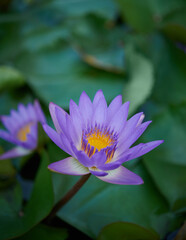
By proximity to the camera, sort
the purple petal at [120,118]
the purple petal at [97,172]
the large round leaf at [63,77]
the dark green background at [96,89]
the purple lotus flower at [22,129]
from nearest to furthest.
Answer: the purple petal at [97,172] < the purple petal at [120,118] < the dark green background at [96,89] < the purple lotus flower at [22,129] < the large round leaf at [63,77]

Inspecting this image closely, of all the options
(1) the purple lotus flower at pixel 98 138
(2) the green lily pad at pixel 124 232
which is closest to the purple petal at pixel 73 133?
(1) the purple lotus flower at pixel 98 138

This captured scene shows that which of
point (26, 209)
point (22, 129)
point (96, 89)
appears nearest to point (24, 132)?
point (22, 129)

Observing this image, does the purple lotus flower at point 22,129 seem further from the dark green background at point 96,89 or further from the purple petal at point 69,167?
the purple petal at point 69,167

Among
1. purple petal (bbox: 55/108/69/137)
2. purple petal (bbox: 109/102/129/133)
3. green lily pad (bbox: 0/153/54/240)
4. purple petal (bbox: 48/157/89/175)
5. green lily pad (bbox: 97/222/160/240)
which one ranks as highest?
purple petal (bbox: 109/102/129/133)

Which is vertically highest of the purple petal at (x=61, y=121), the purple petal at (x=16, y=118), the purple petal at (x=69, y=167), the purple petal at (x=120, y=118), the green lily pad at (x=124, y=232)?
the purple petal at (x=120, y=118)

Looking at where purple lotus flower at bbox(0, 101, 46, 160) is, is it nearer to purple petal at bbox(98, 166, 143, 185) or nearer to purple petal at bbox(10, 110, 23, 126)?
purple petal at bbox(10, 110, 23, 126)

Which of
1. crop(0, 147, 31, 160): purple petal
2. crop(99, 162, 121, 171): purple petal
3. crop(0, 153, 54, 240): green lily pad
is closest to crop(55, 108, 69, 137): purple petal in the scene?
crop(99, 162, 121, 171): purple petal

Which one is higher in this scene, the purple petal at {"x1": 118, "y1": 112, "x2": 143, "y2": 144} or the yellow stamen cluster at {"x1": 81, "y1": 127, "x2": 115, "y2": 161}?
the purple petal at {"x1": 118, "y1": 112, "x2": 143, "y2": 144}

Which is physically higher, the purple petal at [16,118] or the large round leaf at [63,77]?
the large round leaf at [63,77]
